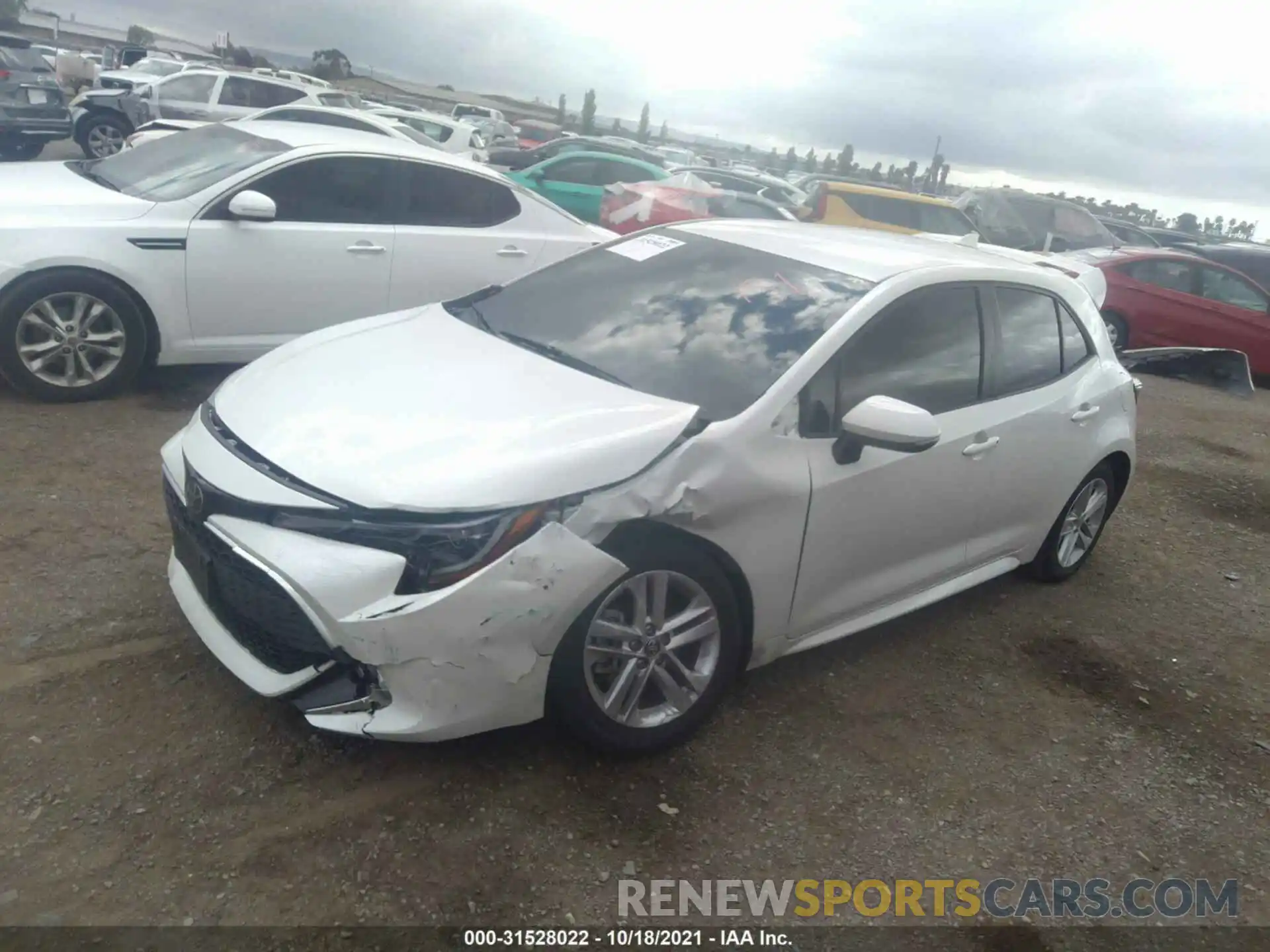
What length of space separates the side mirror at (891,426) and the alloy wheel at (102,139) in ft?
54.8

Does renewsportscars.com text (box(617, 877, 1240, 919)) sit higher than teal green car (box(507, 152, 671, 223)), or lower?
lower

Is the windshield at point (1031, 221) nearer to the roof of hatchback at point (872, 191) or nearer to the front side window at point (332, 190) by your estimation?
the roof of hatchback at point (872, 191)

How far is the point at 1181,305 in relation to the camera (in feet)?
37.9

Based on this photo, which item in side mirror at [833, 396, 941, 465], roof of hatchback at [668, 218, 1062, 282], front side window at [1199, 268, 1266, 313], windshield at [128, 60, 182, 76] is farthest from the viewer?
windshield at [128, 60, 182, 76]

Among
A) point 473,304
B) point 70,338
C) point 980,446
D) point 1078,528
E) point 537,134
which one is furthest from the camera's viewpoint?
point 537,134

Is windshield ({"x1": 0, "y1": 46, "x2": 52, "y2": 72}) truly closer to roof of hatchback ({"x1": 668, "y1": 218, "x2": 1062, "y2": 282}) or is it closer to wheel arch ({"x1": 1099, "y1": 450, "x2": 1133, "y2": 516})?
roof of hatchback ({"x1": 668, "y1": 218, "x2": 1062, "y2": 282})

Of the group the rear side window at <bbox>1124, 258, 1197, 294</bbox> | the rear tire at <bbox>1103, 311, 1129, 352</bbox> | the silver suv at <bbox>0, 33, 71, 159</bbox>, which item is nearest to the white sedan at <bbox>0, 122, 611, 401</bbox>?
the rear tire at <bbox>1103, 311, 1129, 352</bbox>

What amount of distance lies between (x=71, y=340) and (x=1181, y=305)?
36.2 feet

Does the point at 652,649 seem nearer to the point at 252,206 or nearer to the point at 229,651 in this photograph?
the point at 229,651

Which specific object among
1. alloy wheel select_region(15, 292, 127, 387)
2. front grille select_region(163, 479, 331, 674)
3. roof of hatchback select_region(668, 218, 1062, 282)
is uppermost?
roof of hatchback select_region(668, 218, 1062, 282)

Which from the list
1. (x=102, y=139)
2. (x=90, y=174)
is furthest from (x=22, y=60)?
(x=90, y=174)

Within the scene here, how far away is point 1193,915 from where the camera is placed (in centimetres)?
299

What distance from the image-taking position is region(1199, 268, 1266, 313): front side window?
11.7 m

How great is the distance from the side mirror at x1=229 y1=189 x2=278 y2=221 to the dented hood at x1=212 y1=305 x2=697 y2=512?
7.32 ft
